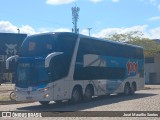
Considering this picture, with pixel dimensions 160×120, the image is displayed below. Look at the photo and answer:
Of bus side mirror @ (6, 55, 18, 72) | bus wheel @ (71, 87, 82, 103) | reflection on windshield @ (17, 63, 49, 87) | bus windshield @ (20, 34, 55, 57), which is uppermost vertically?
bus windshield @ (20, 34, 55, 57)

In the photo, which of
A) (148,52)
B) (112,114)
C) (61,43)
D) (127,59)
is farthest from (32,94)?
(148,52)

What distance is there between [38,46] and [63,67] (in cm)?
178

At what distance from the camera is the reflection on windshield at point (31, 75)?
68.4ft

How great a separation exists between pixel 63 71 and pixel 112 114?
589cm

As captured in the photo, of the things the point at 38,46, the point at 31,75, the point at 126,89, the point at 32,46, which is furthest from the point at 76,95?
the point at 126,89

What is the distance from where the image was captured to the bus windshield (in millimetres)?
21312

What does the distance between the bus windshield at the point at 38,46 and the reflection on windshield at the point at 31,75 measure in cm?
75

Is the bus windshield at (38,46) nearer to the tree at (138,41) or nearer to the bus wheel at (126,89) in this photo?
the bus wheel at (126,89)

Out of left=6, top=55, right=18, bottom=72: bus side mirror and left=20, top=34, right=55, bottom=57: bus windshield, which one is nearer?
left=20, top=34, right=55, bottom=57: bus windshield

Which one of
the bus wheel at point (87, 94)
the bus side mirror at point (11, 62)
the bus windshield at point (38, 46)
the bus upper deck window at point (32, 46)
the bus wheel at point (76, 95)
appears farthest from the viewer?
the bus wheel at point (87, 94)

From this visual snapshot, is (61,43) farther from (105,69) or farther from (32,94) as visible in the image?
(105,69)

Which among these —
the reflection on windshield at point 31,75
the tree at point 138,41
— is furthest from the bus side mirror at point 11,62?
the tree at point 138,41

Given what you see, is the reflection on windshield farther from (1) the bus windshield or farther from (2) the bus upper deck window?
(2) the bus upper deck window

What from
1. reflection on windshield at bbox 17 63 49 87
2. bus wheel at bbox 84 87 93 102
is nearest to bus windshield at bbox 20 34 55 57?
reflection on windshield at bbox 17 63 49 87
